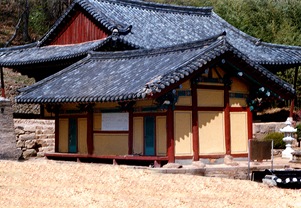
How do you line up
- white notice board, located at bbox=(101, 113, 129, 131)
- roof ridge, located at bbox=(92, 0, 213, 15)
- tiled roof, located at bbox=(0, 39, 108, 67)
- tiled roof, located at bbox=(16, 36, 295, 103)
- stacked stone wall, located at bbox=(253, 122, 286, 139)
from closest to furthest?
tiled roof, located at bbox=(16, 36, 295, 103), white notice board, located at bbox=(101, 113, 129, 131), tiled roof, located at bbox=(0, 39, 108, 67), stacked stone wall, located at bbox=(253, 122, 286, 139), roof ridge, located at bbox=(92, 0, 213, 15)

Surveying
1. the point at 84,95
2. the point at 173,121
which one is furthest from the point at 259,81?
the point at 84,95

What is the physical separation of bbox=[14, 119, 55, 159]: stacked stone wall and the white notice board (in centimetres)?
497

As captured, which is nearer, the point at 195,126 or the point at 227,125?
the point at 195,126

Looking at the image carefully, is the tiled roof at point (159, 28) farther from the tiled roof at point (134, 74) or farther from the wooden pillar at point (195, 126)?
the wooden pillar at point (195, 126)

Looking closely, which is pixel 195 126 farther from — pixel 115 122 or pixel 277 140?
pixel 277 140

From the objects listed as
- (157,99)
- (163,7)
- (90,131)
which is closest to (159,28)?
(163,7)

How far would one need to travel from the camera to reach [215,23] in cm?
3284

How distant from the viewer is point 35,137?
958 inches

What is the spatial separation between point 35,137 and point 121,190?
11.5 metres

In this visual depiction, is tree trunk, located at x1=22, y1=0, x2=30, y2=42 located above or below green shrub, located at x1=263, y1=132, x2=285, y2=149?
above

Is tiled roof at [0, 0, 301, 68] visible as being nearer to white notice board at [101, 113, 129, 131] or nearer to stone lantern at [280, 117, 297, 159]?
stone lantern at [280, 117, 297, 159]

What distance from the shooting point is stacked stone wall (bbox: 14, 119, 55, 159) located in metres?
23.7

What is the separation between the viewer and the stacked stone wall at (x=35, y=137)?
23734 mm

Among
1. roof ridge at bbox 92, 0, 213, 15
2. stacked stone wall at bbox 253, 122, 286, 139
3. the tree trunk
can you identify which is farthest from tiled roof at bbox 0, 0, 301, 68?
the tree trunk
